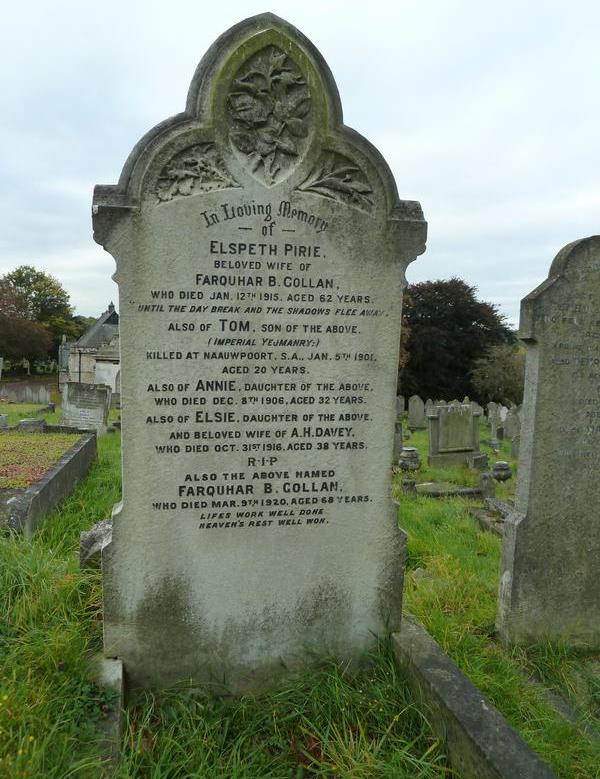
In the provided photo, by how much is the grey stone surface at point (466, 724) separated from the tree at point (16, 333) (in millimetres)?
50115

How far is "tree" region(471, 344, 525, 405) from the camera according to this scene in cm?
3078

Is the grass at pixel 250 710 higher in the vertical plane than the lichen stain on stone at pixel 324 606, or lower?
lower

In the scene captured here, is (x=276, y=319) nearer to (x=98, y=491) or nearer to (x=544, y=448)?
(x=544, y=448)

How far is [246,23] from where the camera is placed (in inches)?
107

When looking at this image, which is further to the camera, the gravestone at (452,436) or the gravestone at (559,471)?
the gravestone at (452,436)

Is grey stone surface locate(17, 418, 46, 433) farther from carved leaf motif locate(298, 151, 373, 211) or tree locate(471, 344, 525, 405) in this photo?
tree locate(471, 344, 525, 405)

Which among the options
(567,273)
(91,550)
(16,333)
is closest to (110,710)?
(91,550)

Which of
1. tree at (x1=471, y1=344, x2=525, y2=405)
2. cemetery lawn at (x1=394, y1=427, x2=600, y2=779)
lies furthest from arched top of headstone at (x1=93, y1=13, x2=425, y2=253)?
tree at (x1=471, y1=344, x2=525, y2=405)

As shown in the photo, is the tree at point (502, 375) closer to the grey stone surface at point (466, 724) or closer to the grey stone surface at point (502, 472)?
the grey stone surface at point (502, 472)

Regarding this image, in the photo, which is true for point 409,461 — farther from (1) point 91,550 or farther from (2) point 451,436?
(1) point 91,550

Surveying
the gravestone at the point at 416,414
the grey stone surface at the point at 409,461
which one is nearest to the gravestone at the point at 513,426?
the gravestone at the point at 416,414

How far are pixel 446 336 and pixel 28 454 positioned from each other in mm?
31802

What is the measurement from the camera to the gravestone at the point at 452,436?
12.7 metres

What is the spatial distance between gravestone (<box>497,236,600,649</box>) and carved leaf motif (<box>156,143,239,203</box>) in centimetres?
246
